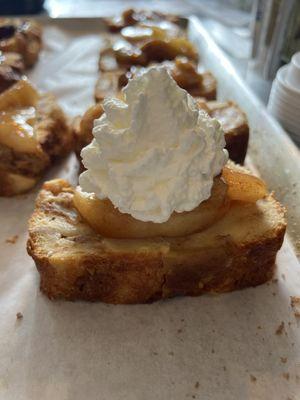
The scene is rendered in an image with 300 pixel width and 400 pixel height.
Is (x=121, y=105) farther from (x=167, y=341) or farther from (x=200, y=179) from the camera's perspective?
(x=167, y=341)

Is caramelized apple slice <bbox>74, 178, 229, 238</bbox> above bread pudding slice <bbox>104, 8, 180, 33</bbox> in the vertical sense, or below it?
above

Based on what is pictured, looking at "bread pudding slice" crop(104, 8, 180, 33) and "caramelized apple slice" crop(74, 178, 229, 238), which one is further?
"bread pudding slice" crop(104, 8, 180, 33)

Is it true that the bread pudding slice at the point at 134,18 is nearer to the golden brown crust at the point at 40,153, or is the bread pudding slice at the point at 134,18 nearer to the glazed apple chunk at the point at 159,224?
the golden brown crust at the point at 40,153

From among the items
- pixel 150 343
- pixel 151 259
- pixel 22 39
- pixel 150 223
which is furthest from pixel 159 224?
pixel 22 39

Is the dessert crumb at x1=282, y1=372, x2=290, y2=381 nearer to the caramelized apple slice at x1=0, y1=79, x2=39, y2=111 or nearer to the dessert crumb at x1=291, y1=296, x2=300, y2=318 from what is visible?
the dessert crumb at x1=291, y1=296, x2=300, y2=318

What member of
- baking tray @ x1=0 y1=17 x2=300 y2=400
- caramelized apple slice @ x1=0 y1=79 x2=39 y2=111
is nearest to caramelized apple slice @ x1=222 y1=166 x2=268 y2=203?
baking tray @ x1=0 y1=17 x2=300 y2=400
